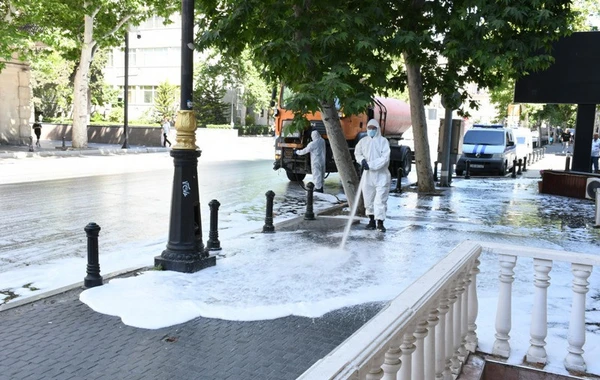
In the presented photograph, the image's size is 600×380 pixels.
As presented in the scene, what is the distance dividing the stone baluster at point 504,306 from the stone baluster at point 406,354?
1.83 m

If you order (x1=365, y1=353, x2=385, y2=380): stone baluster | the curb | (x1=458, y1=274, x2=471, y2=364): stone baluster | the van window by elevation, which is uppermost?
the van window

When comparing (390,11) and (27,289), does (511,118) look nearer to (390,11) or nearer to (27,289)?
(390,11)

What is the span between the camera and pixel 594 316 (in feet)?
18.1

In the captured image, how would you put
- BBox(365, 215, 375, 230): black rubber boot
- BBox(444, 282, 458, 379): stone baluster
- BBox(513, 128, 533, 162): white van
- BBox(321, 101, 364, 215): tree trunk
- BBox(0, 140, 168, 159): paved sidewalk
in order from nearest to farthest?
BBox(444, 282, 458, 379): stone baluster < BBox(365, 215, 375, 230): black rubber boot < BBox(321, 101, 364, 215): tree trunk < BBox(0, 140, 168, 159): paved sidewalk < BBox(513, 128, 533, 162): white van

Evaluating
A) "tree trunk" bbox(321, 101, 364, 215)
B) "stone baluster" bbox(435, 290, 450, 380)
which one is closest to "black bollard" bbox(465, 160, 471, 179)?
"tree trunk" bbox(321, 101, 364, 215)

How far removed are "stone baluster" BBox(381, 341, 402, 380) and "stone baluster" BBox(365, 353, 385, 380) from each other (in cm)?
15

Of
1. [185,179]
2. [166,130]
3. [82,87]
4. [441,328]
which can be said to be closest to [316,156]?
[185,179]

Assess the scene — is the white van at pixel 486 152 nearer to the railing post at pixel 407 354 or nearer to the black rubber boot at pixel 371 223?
the black rubber boot at pixel 371 223

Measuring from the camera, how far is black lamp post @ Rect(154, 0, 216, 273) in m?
6.96

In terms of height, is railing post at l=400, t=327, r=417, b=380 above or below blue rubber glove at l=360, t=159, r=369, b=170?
below

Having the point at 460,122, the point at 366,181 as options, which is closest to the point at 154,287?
the point at 366,181

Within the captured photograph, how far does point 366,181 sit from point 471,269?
6.65 metres

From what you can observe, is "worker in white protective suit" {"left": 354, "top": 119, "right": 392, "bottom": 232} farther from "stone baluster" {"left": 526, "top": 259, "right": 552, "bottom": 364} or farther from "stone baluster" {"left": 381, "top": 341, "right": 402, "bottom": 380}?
"stone baluster" {"left": 381, "top": 341, "right": 402, "bottom": 380}

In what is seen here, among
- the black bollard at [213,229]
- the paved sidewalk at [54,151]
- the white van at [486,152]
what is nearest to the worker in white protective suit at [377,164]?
the black bollard at [213,229]
